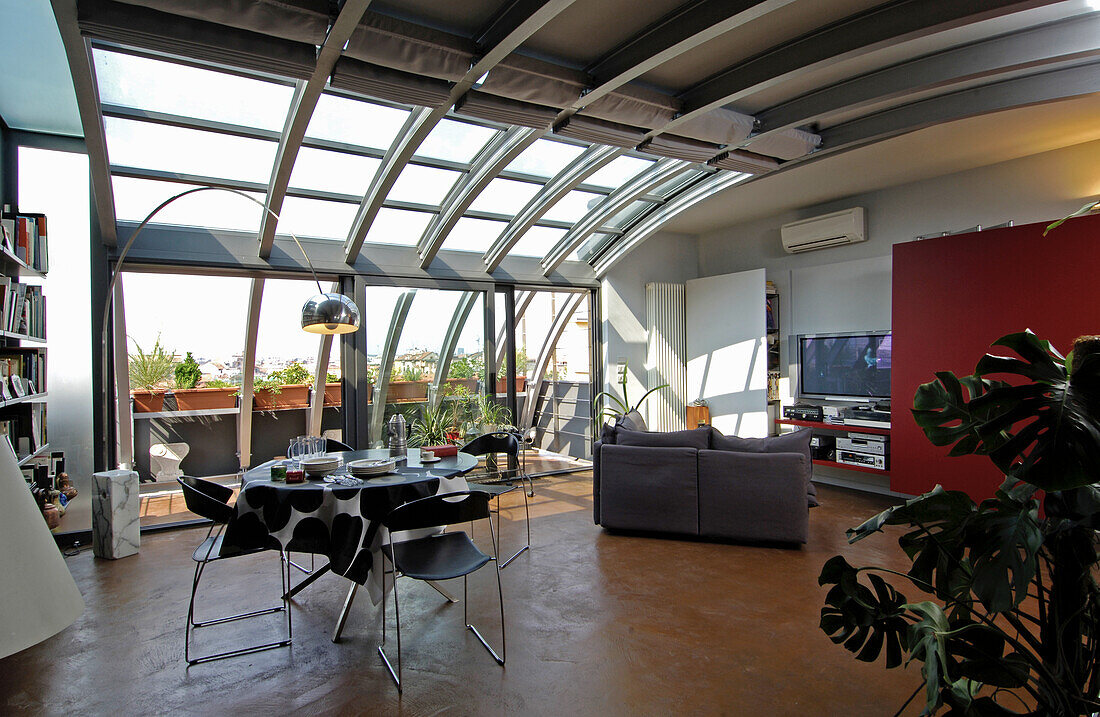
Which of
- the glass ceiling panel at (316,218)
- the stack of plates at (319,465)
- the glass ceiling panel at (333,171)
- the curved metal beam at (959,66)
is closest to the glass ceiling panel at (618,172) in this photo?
the curved metal beam at (959,66)

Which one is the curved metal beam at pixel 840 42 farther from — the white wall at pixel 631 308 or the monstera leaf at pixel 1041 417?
the white wall at pixel 631 308

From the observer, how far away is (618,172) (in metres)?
6.27

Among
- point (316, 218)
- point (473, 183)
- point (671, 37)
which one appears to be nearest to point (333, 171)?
point (316, 218)

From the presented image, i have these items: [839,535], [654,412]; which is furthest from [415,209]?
[839,535]

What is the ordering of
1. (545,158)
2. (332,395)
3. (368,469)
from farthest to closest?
(332,395) < (545,158) < (368,469)

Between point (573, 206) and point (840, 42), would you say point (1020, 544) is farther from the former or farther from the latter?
point (573, 206)

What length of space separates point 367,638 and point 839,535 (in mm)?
3708

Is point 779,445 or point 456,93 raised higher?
point 456,93

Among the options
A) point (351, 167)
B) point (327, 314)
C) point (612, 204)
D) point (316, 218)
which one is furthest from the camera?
point (612, 204)

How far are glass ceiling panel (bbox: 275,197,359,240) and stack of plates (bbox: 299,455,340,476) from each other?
2784 mm

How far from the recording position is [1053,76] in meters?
3.94

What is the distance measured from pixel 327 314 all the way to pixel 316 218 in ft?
8.42

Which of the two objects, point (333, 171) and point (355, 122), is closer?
point (355, 122)

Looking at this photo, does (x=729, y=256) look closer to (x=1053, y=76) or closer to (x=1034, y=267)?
(x=1034, y=267)
